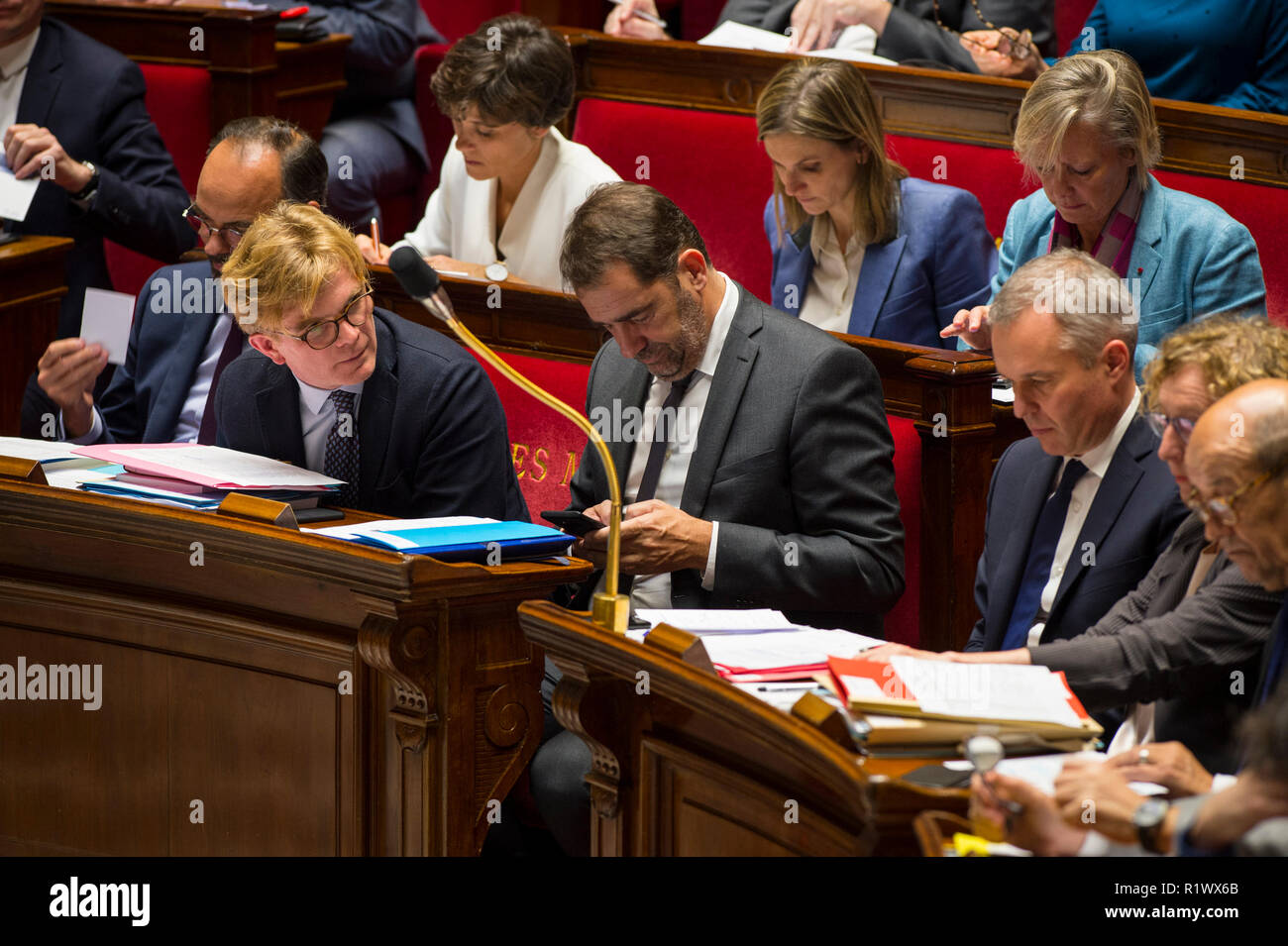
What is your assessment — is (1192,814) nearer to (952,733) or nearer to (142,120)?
(952,733)

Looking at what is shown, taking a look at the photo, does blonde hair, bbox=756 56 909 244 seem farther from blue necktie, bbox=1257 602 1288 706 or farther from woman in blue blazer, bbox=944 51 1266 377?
blue necktie, bbox=1257 602 1288 706

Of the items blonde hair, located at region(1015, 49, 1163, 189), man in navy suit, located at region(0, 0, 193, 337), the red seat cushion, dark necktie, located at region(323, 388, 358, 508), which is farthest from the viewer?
the red seat cushion

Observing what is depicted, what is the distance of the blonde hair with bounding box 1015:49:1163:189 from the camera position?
121 inches

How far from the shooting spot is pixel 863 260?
3641mm

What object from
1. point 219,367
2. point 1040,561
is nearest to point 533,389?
point 1040,561

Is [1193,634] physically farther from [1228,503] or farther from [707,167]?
[707,167]

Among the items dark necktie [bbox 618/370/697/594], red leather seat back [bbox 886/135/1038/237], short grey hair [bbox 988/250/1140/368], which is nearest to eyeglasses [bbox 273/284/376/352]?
dark necktie [bbox 618/370/697/594]

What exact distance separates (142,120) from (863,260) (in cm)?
200

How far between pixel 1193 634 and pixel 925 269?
5.58 ft

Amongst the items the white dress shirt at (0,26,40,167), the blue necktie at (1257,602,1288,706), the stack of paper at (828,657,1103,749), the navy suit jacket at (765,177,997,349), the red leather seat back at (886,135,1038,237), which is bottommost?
the stack of paper at (828,657,1103,749)

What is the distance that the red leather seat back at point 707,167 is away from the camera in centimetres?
439

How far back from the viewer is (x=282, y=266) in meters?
2.71

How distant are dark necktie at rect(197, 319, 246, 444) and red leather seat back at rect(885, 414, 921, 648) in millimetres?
1306
